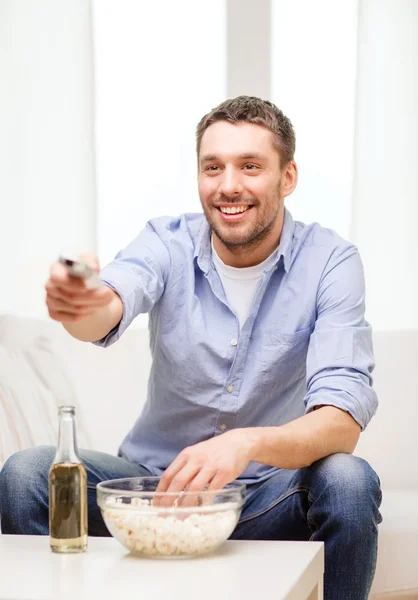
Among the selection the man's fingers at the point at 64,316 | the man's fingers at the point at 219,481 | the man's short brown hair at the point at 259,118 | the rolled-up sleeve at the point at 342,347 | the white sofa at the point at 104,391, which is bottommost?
the white sofa at the point at 104,391

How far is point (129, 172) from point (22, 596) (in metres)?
2.13

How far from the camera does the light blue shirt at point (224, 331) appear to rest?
1.76 metres

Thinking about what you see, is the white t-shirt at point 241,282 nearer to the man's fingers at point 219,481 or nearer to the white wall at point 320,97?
the man's fingers at point 219,481

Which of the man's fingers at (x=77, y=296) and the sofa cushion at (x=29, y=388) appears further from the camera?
the sofa cushion at (x=29, y=388)

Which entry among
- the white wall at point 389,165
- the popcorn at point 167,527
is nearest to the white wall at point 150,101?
the white wall at point 389,165

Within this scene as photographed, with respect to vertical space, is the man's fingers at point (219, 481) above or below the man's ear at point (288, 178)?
below

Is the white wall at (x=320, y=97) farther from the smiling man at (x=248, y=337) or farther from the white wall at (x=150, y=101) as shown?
the smiling man at (x=248, y=337)

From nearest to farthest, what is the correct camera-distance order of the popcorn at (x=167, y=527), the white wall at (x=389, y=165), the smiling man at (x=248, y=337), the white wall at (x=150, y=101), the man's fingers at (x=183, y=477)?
the popcorn at (x=167, y=527)
the man's fingers at (x=183, y=477)
the smiling man at (x=248, y=337)
the white wall at (x=389, y=165)
the white wall at (x=150, y=101)

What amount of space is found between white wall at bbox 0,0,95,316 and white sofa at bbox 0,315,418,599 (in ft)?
1.75

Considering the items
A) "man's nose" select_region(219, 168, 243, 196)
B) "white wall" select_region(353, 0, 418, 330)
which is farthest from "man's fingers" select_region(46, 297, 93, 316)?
"white wall" select_region(353, 0, 418, 330)

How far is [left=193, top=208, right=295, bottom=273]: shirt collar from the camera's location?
72.1 inches

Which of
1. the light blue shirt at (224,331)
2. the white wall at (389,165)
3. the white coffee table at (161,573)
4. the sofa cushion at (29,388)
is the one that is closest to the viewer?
the white coffee table at (161,573)

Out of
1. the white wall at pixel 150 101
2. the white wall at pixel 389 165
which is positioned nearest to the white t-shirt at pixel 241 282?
the white wall at pixel 389 165

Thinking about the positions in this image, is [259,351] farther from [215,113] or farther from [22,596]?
[22,596]
